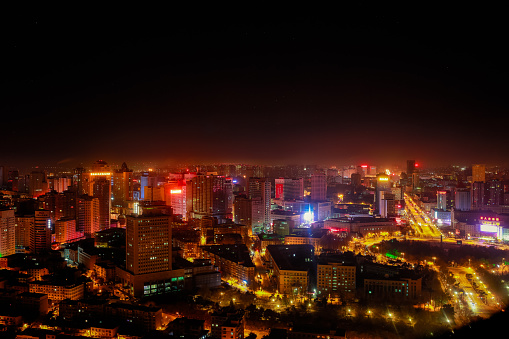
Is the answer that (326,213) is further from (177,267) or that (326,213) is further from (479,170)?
(177,267)

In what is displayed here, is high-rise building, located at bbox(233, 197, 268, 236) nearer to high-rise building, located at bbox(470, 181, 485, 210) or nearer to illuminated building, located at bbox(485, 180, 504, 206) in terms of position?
high-rise building, located at bbox(470, 181, 485, 210)

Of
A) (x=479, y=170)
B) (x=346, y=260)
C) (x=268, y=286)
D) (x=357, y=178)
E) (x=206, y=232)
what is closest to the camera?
(x=268, y=286)

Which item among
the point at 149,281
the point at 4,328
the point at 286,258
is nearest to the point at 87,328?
the point at 4,328

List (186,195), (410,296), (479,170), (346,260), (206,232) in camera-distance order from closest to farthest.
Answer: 1. (410,296)
2. (346,260)
3. (206,232)
4. (479,170)
5. (186,195)

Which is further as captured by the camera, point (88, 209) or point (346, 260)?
point (88, 209)

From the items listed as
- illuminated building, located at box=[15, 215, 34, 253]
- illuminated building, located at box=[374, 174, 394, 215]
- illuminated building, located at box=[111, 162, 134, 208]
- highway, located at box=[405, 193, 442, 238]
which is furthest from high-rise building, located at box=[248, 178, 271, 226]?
illuminated building, located at box=[15, 215, 34, 253]

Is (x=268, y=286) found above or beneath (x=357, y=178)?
beneath

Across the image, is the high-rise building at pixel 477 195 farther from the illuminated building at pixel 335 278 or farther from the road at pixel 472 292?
the illuminated building at pixel 335 278
